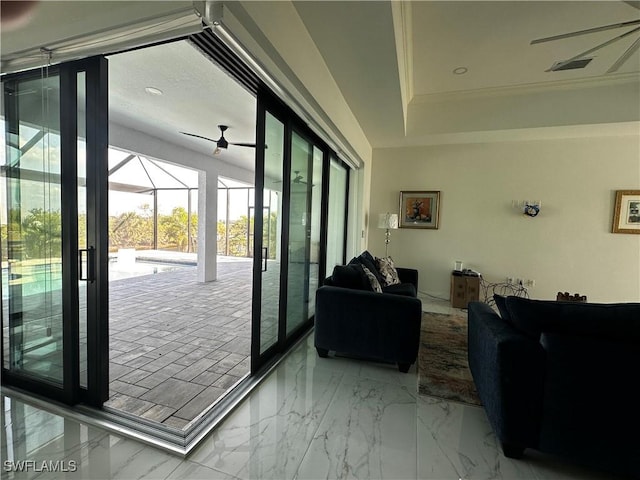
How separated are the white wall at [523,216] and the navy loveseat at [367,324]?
9.83 feet

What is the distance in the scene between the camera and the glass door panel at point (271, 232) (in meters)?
2.54

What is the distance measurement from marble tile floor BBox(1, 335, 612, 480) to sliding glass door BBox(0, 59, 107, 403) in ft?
0.97

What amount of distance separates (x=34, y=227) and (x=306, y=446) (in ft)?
7.62

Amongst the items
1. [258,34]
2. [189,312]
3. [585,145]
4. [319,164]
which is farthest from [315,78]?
[585,145]

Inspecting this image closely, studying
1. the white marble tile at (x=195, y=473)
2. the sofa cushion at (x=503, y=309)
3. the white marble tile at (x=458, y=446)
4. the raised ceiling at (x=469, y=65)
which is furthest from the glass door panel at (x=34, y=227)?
the sofa cushion at (x=503, y=309)

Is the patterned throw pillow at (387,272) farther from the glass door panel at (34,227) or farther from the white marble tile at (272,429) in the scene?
the glass door panel at (34,227)

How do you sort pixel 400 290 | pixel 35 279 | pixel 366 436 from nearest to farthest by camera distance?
pixel 366 436
pixel 35 279
pixel 400 290

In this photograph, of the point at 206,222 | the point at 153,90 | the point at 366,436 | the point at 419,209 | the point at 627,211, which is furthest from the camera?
the point at 206,222

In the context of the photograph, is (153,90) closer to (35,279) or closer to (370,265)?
(35,279)

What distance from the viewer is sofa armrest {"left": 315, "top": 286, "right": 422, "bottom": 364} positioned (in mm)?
2518

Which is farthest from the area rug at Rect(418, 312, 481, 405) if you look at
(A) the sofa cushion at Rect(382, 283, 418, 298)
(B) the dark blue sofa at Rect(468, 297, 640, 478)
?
(B) the dark blue sofa at Rect(468, 297, 640, 478)

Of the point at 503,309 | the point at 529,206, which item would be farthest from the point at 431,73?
the point at 503,309

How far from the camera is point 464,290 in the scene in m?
4.68

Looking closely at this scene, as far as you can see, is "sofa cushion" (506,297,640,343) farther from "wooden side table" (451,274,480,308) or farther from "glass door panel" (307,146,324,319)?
"wooden side table" (451,274,480,308)
